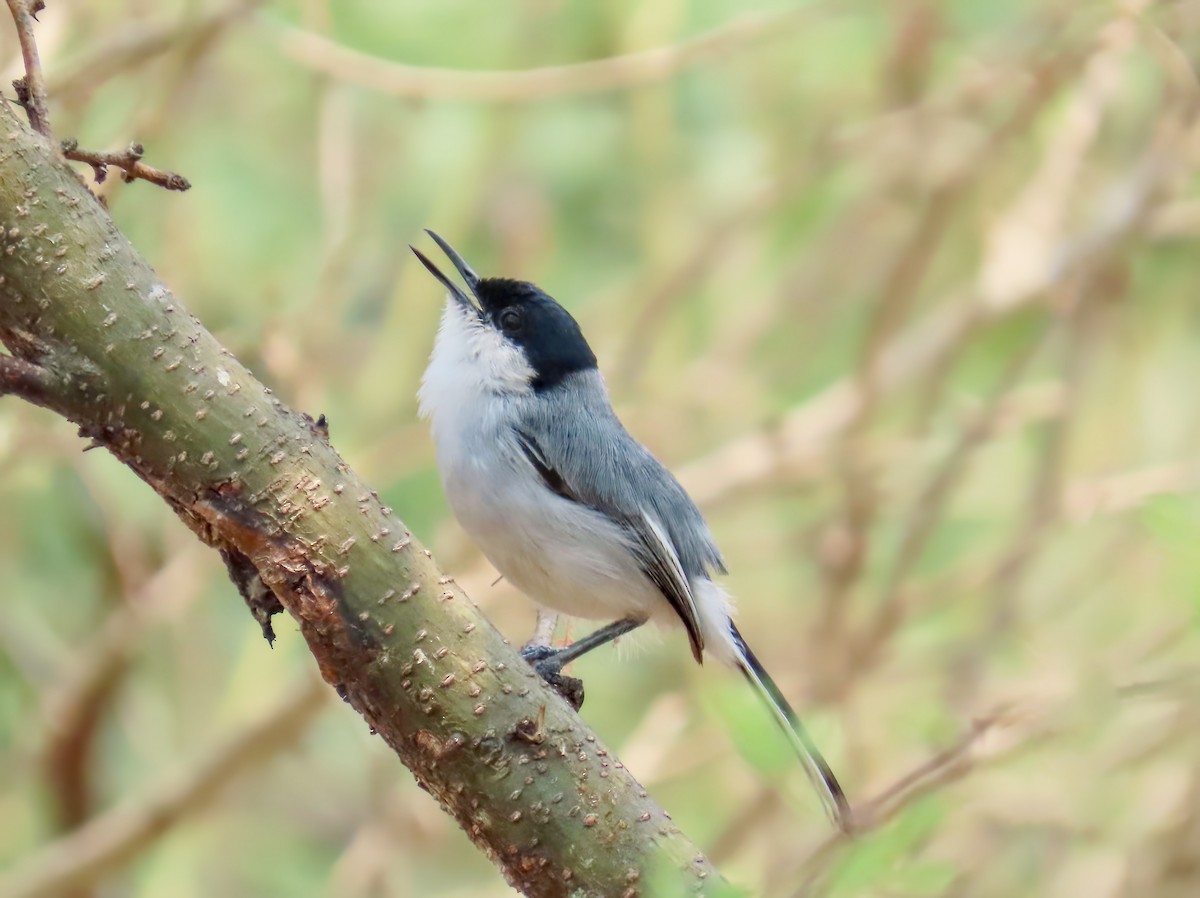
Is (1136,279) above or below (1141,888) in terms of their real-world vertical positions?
above

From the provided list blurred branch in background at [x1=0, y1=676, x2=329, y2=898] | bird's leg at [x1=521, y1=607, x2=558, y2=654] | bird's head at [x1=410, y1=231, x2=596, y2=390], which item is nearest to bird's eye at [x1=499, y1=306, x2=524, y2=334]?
bird's head at [x1=410, y1=231, x2=596, y2=390]

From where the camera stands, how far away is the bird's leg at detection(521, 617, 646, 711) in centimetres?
213

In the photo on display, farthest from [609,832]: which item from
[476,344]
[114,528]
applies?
[114,528]

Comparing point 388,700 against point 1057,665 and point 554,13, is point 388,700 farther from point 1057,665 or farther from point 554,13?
point 554,13

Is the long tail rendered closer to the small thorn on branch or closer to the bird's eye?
the bird's eye

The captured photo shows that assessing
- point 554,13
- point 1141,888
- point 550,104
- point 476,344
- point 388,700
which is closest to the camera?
point 388,700

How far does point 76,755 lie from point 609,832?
280cm

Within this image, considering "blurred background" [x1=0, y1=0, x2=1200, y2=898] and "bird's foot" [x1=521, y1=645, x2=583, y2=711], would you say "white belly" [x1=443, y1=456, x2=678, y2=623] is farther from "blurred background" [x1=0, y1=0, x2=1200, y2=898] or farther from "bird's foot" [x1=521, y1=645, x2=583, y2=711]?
"blurred background" [x1=0, y1=0, x2=1200, y2=898]

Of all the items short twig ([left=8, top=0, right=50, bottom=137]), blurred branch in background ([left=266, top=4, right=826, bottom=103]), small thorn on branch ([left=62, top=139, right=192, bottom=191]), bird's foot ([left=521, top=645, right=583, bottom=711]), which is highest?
short twig ([left=8, top=0, right=50, bottom=137])

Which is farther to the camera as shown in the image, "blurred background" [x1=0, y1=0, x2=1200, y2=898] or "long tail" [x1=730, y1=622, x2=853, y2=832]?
"blurred background" [x1=0, y1=0, x2=1200, y2=898]

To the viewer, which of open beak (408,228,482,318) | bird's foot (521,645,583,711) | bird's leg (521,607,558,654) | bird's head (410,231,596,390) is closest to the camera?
bird's foot (521,645,583,711)

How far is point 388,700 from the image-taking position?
61.3 inches

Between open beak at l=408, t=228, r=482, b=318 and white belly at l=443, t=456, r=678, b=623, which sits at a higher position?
open beak at l=408, t=228, r=482, b=318

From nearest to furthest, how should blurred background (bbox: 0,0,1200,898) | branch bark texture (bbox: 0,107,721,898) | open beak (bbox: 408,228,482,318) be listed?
branch bark texture (bbox: 0,107,721,898) → open beak (bbox: 408,228,482,318) → blurred background (bbox: 0,0,1200,898)
